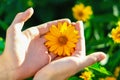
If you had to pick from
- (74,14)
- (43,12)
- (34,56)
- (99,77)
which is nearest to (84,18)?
(74,14)

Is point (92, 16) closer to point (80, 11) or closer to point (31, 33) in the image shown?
point (80, 11)

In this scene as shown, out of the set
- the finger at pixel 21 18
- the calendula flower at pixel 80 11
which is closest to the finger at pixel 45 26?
the finger at pixel 21 18

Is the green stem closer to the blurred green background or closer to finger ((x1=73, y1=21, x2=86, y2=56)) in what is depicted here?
the blurred green background

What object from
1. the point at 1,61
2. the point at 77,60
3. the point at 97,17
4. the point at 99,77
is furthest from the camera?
the point at 97,17

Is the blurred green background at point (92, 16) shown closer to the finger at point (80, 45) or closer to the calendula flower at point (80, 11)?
the calendula flower at point (80, 11)

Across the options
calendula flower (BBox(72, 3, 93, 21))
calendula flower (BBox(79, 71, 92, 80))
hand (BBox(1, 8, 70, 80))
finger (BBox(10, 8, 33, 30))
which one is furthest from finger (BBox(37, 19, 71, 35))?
calendula flower (BBox(72, 3, 93, 21))

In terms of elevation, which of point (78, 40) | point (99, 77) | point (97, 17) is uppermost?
point (97, 17)

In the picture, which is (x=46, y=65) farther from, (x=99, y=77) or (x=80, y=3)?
(x=80, y=3)
